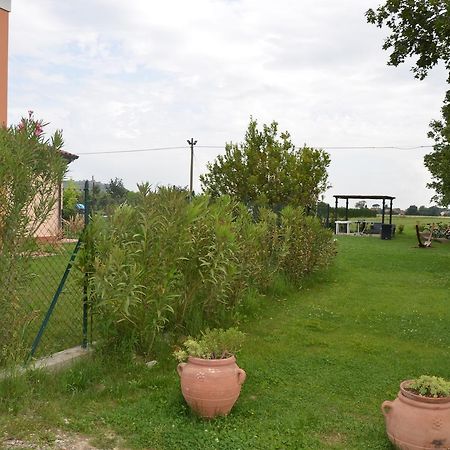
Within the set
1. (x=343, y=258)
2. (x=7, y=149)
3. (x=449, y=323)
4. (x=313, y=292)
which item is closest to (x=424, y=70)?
(x=343, y=258)

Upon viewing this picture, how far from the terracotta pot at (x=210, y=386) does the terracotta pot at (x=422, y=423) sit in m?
1.28

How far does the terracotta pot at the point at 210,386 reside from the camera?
4.28 metres

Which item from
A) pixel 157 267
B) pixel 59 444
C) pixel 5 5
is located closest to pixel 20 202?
pixel 157 267

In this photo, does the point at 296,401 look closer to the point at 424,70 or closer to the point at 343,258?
the point at 343,258

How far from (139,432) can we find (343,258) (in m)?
14.3

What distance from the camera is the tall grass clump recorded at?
523 cm

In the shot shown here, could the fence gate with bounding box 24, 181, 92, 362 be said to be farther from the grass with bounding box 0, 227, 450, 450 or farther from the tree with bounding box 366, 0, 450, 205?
the tree with bounding box 366, 0, 450, 205

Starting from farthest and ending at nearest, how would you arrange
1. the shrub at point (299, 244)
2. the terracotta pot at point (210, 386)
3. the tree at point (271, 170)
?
1. the tree at point (271, 170)
2. the shrub at point (299, 244)
3. the terracotta pot at point (210, 386)

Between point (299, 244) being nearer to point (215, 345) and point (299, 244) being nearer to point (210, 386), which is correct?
point (215, 345)

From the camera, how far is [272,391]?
5141 millimetres

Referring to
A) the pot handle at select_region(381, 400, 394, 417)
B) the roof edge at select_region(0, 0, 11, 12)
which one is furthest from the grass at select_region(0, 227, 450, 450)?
the roof edge at select_region(0, 0, 11, 12)

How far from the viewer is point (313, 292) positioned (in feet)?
36.5

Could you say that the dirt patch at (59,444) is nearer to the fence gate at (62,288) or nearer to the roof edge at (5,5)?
the fence gate at (62,288)

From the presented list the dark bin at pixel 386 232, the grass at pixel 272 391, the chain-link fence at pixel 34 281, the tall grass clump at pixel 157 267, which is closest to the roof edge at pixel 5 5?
the tall grass clump at pixel 157 267
